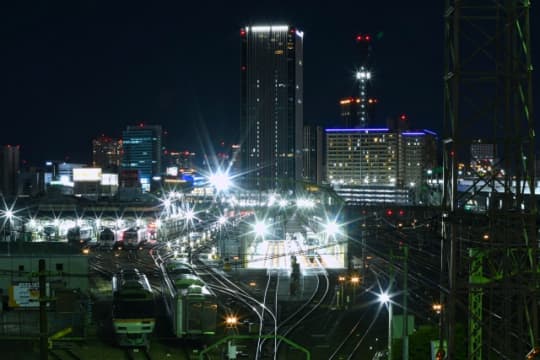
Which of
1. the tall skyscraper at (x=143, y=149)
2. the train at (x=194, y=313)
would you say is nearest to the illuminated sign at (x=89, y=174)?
the tall skyscraper at (x=143, y=149)

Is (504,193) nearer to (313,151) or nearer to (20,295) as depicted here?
(20,295)

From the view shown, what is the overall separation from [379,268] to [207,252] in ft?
27.3

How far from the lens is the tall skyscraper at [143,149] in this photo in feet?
406

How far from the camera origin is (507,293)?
598cm

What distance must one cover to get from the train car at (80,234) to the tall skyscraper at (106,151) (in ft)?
328

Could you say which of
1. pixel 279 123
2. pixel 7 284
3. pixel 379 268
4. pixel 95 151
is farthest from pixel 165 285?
pixel 95 151

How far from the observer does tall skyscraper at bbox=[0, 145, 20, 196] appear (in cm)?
8294

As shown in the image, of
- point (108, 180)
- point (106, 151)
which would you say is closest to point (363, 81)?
point (106, 151)

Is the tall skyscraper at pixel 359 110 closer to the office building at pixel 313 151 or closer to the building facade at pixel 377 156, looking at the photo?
the office building at pixel 313 151

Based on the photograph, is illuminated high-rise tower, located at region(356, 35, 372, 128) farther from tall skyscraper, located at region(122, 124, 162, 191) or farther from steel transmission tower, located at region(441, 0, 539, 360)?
steel transmission tower, located at region(441, 0, 539, 360)

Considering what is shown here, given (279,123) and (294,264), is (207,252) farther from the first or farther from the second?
(279,123)

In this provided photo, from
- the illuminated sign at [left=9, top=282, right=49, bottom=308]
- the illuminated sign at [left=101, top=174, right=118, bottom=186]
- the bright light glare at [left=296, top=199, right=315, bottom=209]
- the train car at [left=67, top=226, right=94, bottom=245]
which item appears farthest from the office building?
the illuminated sign at [left=9, top=282, right=49, bottom=308]

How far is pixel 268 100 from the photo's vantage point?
9369 cm

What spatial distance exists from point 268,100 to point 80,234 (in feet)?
215
